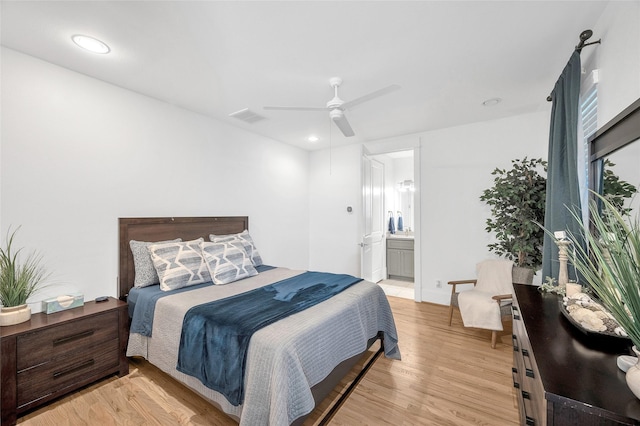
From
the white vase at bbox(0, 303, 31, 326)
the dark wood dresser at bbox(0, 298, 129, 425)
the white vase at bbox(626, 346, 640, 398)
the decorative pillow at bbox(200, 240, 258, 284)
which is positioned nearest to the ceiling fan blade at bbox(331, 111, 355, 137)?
the decorative pillow at bbox(200, 240, 258, 284)

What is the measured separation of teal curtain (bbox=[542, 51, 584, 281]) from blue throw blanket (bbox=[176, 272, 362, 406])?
187 cm

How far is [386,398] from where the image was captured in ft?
6.75

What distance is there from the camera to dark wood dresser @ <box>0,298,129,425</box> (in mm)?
1744

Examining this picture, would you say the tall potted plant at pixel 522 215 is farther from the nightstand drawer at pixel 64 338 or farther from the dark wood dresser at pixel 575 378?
the nightstand drawer at pixel 64 338

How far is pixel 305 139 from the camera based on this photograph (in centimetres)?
443

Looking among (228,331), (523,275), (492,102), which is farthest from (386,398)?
(492,102)

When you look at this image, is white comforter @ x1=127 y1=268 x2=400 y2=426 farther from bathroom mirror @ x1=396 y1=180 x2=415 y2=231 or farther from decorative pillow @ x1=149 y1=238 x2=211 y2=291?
bathroom mirror @ x1=396 y1=180 x2=415 y2=231

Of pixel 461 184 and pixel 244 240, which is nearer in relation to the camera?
pixel 244 240

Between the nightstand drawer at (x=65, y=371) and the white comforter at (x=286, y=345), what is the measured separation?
17 centimetres

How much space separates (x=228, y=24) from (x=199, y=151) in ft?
6.22

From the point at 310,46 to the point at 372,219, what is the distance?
3.22m

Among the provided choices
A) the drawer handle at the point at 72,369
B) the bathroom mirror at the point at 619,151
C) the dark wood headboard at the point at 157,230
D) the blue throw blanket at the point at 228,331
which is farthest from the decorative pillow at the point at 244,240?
the bathroom mirror at the point at 619,151

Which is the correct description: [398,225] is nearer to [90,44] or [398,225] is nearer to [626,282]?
[626,282]

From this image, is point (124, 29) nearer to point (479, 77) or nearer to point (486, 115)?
point (479, 77)
